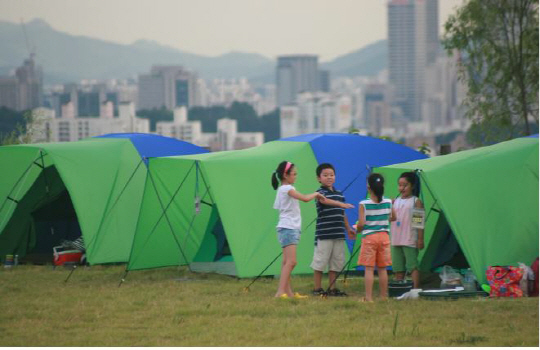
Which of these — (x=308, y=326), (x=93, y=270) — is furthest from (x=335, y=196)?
(x=93, y=270)

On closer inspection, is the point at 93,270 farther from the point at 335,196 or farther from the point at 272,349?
the point at 272,349

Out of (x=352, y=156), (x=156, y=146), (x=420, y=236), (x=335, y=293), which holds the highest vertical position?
(x=156, y=146)

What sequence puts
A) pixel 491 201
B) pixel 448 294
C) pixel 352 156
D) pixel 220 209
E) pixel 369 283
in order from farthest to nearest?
pixel 352 156 < pixel 220 209 < pixel 491 201 < pixel 448 294 < pixel 369 283

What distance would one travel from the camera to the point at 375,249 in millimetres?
8719

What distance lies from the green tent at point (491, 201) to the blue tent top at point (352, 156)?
1604mm

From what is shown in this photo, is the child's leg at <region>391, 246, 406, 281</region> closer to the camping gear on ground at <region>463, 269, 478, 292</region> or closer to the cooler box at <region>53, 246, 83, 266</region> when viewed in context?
the camping gear on ground at <region>463, 269, 478, 292</region>

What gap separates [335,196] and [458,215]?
1089mm

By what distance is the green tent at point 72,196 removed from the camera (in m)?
12.1

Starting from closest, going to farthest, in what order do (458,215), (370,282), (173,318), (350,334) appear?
(350,334) < (173,318) < (370,282) < (458,215)

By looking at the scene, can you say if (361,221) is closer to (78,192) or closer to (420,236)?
(420,236)

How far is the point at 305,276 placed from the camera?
1077 cm

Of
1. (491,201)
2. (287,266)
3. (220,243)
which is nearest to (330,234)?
(287,266)

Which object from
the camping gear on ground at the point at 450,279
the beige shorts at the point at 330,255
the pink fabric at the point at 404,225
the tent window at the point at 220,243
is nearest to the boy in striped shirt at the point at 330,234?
the beige shorts at the point at 330,255

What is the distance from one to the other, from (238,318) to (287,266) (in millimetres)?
1053
